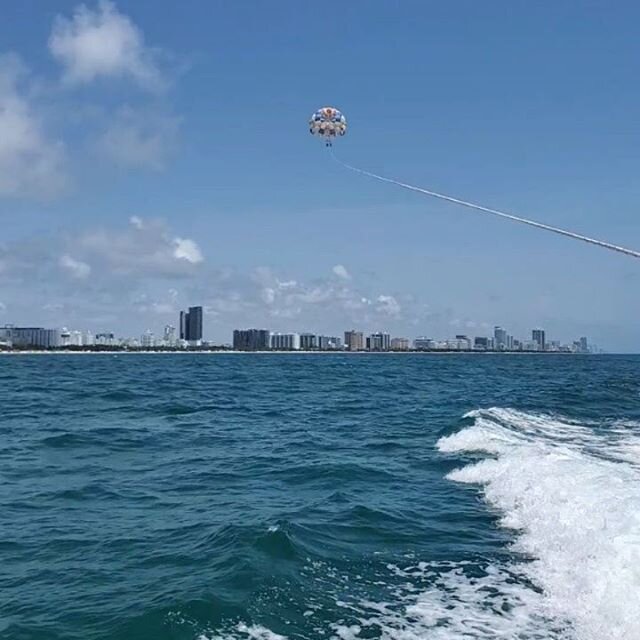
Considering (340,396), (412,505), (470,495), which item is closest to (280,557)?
(412,505)

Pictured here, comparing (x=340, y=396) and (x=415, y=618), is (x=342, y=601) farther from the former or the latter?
(x=340, y=396)

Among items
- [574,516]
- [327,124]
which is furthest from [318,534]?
[327,124]

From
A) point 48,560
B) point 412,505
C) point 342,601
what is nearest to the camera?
point 342,601

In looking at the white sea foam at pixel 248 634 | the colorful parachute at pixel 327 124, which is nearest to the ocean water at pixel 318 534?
the white sea foam at pixel 248 634

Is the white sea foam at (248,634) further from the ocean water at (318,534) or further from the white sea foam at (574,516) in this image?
the white sea foam at (574,516)

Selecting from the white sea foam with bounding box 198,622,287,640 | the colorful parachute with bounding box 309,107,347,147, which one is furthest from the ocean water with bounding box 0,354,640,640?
the colorful parachute with bounding box 309,107,347,147

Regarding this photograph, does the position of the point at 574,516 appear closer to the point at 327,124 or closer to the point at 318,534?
the point at 318,534
